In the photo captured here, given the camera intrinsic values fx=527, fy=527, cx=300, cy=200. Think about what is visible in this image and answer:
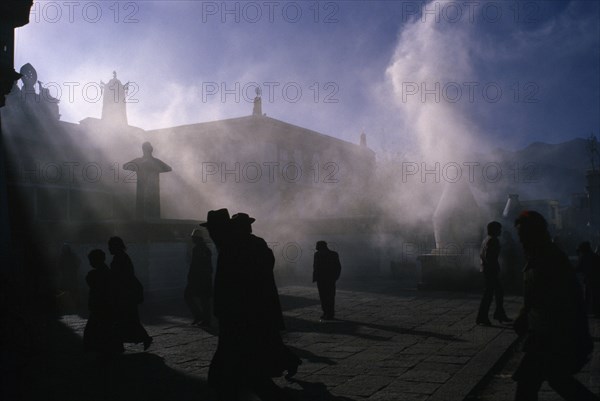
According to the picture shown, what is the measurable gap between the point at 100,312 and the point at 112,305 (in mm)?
163

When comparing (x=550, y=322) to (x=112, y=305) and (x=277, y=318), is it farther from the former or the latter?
(x=112, y=305)

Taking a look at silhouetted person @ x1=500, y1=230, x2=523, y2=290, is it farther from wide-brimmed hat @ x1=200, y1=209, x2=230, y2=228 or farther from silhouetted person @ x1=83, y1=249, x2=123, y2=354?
wide-brimmed hat @ x1=200, y1=209, x2=230, y2=228

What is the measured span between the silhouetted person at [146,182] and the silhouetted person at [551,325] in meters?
14.1

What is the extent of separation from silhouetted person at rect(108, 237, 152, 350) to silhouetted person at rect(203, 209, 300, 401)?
3.47m

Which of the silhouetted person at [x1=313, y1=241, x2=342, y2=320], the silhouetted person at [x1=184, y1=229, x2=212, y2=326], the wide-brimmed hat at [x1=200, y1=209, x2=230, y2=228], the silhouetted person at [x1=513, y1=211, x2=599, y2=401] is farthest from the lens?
the silhouetted person at [x1=313, y1=241, x2=342, y2=320]

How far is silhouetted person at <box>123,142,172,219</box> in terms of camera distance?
16.2m

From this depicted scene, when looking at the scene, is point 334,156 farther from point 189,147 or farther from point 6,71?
point 6,71

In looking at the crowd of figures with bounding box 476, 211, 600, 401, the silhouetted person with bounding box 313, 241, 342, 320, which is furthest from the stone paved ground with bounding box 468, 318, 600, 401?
the silhouetted person with bounding box 313, 241, 342, 320

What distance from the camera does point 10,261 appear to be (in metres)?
11.7

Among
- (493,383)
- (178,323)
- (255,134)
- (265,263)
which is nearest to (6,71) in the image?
(178,323)

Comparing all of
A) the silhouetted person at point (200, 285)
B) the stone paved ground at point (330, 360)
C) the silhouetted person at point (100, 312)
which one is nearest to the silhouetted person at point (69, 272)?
the stone paved ground at point (330, 360)

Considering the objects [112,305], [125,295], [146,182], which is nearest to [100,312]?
[112,305]

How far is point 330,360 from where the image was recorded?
636cm

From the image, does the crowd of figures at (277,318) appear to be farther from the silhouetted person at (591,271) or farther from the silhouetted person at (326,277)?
the silhouetted person at (591,271)
